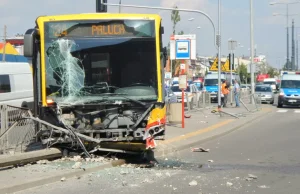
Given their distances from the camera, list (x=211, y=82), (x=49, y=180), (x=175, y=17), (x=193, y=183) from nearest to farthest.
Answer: (x=193, y=183)
(x=49, y=180)
(x=211, y=82)
(x=175, y=17)

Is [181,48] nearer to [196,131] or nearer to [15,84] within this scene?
[196,131]

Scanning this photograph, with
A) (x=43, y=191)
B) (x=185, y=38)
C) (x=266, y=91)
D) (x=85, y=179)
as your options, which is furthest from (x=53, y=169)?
(x=266, y=91)

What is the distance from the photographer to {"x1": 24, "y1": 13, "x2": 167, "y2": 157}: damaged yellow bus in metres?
10.7

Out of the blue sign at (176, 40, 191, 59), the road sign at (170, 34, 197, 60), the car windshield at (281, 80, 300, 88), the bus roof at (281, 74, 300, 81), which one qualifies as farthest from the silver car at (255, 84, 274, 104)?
the blue sign at (176, 40, 191, 59)

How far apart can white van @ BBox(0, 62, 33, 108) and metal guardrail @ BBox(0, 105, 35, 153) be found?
6495 millimetres

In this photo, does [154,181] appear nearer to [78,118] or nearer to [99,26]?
[78,118]

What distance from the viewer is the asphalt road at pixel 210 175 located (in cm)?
848

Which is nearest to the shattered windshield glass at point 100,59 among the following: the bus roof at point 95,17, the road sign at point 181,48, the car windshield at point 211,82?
the bus roof at point 95,17

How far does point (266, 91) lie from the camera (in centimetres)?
4331

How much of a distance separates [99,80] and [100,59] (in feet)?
1.56

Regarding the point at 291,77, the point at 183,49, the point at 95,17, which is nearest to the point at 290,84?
the point at 291,77

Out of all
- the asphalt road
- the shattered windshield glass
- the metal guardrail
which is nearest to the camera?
the asphalt road

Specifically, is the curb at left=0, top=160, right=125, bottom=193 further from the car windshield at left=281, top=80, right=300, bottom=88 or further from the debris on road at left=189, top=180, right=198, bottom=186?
→ the car windshield at left=281, top=80, right=300, bottom=88

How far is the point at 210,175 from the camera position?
985 cm
